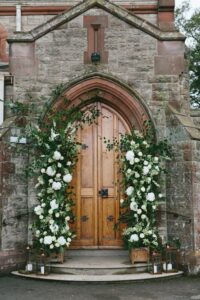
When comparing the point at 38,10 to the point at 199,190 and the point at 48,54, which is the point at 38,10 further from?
the point at 199,190

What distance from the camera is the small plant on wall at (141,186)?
9.04m

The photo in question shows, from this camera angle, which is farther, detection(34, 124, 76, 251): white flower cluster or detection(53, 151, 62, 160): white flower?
detection(53, 151, 62, 160): white flower

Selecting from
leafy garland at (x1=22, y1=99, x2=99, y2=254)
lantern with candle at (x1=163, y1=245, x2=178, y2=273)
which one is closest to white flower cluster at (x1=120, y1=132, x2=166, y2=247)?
lantern with candle at (x1=163, y1=245, x2=178, y2=273)

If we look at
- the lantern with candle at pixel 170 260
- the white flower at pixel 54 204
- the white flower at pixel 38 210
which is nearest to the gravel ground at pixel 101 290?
the lantern with candle at pixel 170 260

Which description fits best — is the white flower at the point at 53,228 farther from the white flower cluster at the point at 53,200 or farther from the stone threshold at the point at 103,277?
the stone threshold at the point at 103,277

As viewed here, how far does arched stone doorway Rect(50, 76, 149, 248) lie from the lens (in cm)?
986

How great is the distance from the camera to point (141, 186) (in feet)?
30.0

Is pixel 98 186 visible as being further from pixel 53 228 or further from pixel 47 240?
pixel 47 240

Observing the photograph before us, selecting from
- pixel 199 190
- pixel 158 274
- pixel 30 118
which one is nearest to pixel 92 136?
pixel 30 118

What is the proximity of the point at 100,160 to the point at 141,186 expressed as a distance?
4.48 ft

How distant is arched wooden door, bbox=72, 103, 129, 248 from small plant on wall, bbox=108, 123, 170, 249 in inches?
23.4

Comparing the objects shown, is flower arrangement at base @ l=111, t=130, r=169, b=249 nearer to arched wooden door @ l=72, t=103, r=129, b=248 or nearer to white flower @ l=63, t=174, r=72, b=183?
arched wooden door @ l=72, t=103, r=129, b=248

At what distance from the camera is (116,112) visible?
1023 centimetres

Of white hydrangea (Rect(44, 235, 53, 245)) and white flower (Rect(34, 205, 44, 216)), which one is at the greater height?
white flower (Rect(34, 205, 44, 216))
